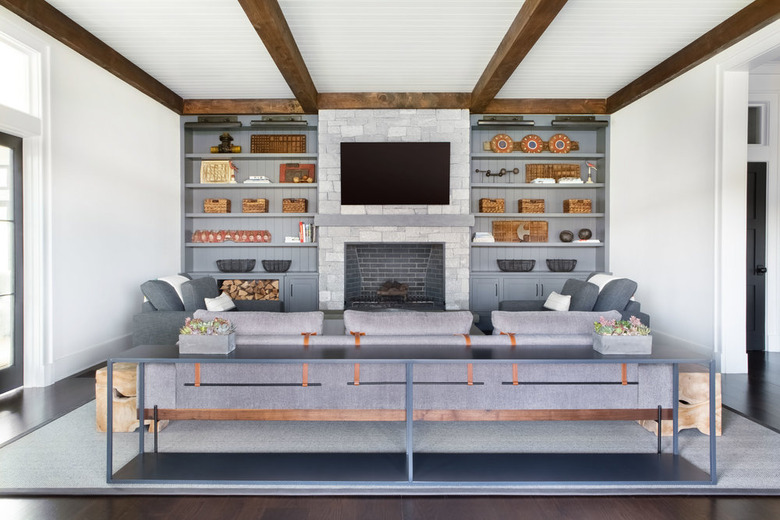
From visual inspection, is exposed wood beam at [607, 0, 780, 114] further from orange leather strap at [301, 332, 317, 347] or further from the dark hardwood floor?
orange leather strap at [301, 332, 317, 347]

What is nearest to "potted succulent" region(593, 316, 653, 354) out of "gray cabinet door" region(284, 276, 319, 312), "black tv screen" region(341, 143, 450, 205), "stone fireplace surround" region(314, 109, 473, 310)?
"stone fireplace surround" region(314, 109, 473, 310)

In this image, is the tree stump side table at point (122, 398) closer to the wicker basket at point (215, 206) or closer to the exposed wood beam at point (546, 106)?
the wicker basket at point (215, 206)

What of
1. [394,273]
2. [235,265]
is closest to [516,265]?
A: [394,273]

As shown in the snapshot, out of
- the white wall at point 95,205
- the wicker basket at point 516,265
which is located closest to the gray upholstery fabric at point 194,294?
the white wall at point 95,205

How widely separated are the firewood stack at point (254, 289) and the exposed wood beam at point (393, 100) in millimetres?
2617

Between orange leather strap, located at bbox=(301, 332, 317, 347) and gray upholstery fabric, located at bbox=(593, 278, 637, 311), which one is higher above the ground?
gray upholstery fabric, located at bbox=(593, 278, 637, 311)

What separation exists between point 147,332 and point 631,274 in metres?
5.73

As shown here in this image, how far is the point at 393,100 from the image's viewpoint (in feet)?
20.1

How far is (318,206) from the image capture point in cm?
635

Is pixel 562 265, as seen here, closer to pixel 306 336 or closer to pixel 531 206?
pixel 531 206

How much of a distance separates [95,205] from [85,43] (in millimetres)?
1530

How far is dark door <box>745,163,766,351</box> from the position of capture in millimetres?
5254

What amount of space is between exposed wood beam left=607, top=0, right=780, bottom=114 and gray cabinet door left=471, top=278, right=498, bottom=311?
293 centimetres

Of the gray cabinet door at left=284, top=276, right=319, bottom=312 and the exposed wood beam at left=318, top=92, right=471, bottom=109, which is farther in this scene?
the gray cabinet door at left=284, top=276, right=319, bottom=312
